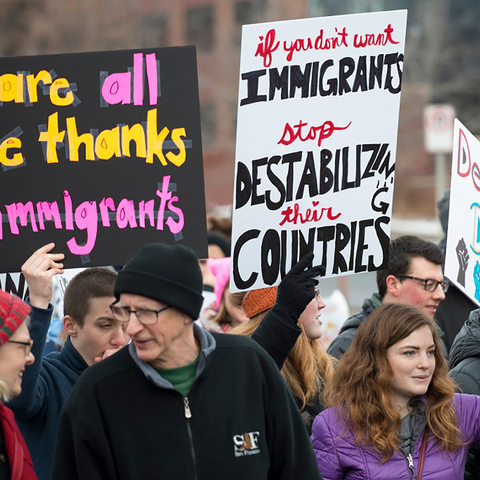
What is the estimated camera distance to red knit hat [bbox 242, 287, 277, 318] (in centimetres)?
473

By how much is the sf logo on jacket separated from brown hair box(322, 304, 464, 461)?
2.90 feet

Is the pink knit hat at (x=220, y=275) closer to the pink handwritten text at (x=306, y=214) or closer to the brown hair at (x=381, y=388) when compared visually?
the pink handwritten text at (x=306, y=214)

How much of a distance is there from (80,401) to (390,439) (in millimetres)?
1423

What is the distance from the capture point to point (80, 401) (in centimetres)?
329

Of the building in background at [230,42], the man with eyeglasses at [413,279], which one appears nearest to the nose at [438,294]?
the man with eyeglasses at [413,279]

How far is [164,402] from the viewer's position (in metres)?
3.31

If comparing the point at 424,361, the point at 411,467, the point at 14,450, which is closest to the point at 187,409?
the point at 14,450

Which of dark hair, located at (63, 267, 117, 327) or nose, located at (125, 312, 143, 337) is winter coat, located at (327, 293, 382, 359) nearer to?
dark hair, located at (63, 267, 117, 327)

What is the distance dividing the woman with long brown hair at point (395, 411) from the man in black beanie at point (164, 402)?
0.78m

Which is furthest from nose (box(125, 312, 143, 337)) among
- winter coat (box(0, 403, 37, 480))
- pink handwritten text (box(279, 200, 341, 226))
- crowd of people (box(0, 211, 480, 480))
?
pink handwritten text (box(279, 200, 341, 226))

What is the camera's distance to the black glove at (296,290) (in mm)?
4047

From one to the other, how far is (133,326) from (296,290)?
99 centimetres

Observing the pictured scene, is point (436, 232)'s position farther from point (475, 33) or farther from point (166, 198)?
point (166, 198)

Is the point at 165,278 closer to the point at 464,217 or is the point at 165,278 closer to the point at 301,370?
the point at 301,370
